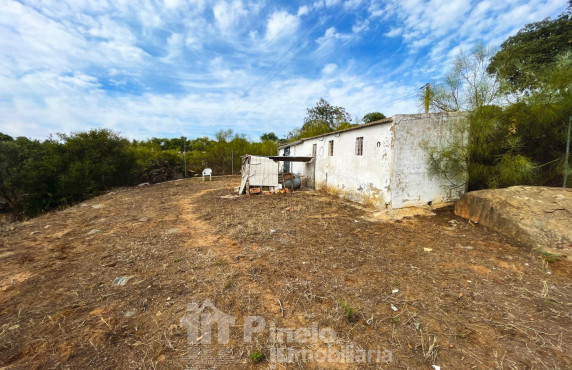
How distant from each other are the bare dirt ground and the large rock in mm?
372

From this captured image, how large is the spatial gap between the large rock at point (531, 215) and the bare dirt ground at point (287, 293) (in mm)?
372

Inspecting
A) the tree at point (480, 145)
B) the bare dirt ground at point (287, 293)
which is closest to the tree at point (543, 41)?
the tree at point (480, 145)

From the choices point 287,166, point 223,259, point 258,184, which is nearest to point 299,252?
point 223,259

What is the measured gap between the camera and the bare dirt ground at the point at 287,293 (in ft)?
6.84

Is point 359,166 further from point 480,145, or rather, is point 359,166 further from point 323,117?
point 323,117

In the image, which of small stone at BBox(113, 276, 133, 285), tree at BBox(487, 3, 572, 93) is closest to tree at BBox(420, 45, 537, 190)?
tree at BBox(487, 3, 572, 93)

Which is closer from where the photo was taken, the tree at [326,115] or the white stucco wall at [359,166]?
the white stucco wall at [359,166]

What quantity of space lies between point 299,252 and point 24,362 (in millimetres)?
3404

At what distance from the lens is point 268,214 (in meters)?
7.04

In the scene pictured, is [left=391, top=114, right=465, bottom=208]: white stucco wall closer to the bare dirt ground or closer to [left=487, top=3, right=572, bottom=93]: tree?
the bare dirt ground

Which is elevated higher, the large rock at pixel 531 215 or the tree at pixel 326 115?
the tree at pixel 326 115

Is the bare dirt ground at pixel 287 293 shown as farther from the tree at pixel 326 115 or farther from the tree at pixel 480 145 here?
the tree at pixel 326 115

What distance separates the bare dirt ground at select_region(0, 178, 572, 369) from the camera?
6.84 feet

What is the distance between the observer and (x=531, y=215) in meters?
4.80
